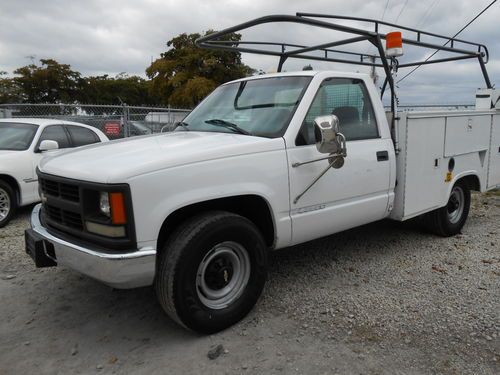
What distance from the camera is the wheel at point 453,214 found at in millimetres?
5512

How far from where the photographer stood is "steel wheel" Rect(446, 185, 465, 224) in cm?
571

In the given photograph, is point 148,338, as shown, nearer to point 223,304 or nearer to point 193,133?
point 223,304

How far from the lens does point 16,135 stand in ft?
23.2

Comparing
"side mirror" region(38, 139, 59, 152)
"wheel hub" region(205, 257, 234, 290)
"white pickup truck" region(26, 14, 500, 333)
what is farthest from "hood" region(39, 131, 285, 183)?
"side mirror" region(38, 139, 59, 152)

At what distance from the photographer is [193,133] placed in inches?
162

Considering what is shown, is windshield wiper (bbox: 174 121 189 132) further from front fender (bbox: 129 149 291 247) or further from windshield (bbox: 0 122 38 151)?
windshield (bbox: 0 122 38 151)

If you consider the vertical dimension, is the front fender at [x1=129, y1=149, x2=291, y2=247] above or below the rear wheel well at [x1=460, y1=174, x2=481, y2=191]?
above

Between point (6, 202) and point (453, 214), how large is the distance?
6.16 metres

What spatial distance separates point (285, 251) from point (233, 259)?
182 cm

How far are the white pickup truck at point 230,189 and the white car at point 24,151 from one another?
3019 mm

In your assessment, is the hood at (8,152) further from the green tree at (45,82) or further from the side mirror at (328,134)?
the green tree at (45,82)

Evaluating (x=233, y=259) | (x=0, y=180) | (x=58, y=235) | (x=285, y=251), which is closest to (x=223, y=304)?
(x=233, y=259)

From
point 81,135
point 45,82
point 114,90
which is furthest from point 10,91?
point 81,135

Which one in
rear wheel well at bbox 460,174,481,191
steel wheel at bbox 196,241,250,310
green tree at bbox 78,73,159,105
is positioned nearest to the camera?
steel wheel at bbox 196,241,250,310
